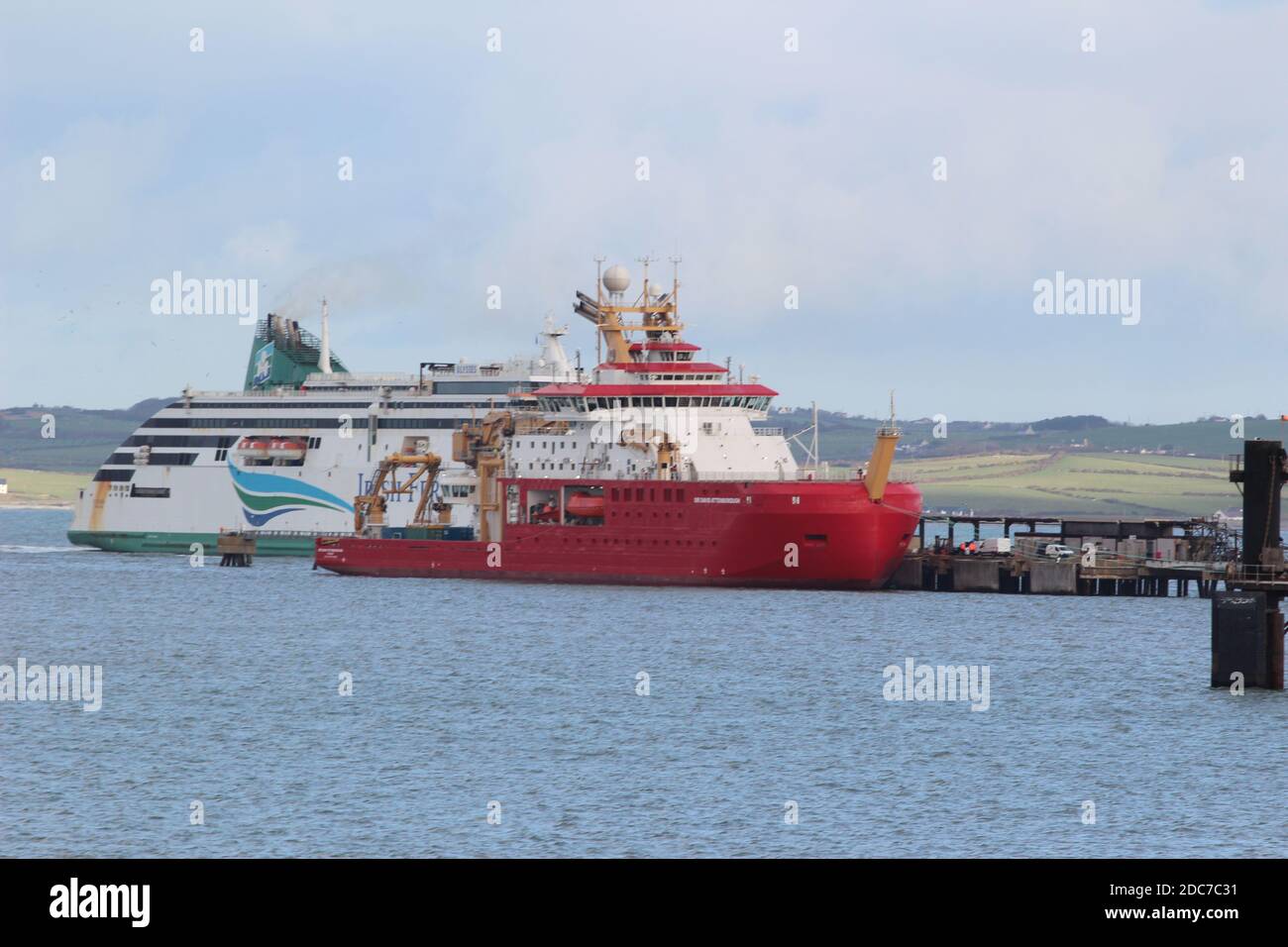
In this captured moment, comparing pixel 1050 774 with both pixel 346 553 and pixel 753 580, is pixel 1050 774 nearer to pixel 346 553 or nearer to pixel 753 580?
pixel 753 580

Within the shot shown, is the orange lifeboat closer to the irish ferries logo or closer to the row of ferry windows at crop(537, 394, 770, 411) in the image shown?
the row of ferry windows at crop(537, 394, 770, 411)

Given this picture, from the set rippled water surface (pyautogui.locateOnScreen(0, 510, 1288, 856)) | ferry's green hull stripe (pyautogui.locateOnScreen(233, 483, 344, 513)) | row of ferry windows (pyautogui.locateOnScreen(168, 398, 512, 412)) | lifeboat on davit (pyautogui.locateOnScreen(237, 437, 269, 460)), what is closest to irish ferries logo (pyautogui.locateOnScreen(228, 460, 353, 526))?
ferry's green hull stripe (pyautogui.locateOnScreen(233, 483, 344, 513))

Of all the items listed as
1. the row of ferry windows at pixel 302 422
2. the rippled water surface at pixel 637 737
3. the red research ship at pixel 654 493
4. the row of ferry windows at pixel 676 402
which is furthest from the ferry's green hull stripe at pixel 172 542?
the rippled water surface at pixel 637 737

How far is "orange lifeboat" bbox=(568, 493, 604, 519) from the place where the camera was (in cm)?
7112

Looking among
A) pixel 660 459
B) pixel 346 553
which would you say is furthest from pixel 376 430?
pixel 660 459

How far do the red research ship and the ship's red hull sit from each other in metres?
0.05

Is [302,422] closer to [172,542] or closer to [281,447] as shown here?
[281,447]

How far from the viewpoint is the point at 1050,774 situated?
34375 mm

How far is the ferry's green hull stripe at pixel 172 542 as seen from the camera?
330ft

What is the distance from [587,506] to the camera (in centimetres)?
7131

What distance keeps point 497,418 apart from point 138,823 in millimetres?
50926
